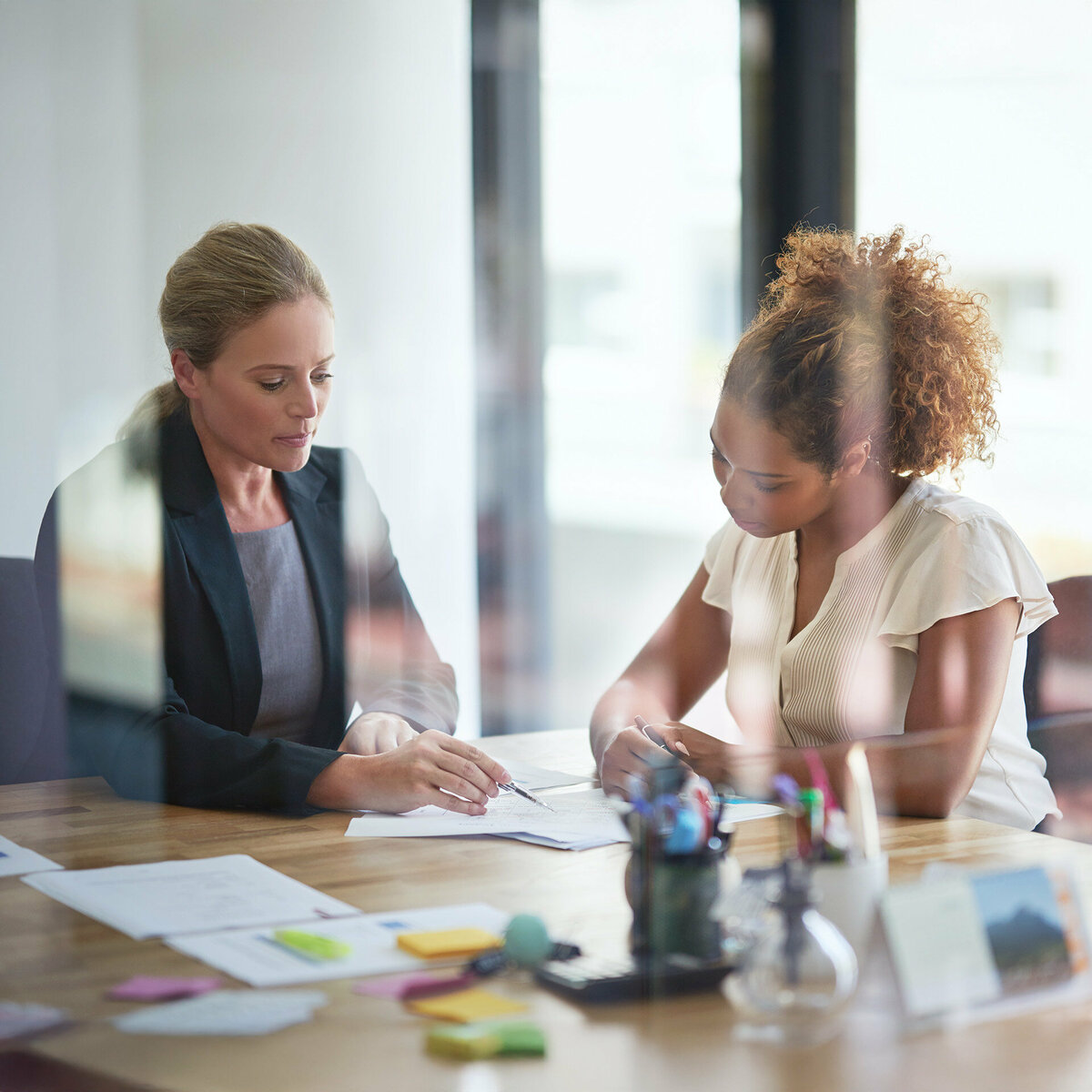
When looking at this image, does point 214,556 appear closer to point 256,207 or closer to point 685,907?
point 256,207

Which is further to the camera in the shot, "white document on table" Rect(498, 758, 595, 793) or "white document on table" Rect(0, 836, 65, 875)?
"white document on table" Rect(498, 758, 595, 793)

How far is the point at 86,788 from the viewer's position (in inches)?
55.1

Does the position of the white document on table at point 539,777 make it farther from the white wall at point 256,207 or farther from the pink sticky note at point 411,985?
the white wall at point 256,207

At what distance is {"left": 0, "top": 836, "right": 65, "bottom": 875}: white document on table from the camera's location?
1.08 meters

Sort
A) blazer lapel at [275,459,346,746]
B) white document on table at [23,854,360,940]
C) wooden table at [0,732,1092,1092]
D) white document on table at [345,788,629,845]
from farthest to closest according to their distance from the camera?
blazer lapel at [275,459,346,746] < white document on table at [345,788,629,845] < white document on table at [23,854,360,940] < wooden table at [0,732,1092,1092]

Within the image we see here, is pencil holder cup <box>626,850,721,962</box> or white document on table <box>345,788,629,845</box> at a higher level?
pencil holder cup <box>626,850,721,962</box>

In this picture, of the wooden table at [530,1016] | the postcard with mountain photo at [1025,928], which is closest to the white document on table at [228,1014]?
the wooden table at [530,1016]

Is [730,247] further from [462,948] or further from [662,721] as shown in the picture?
[462,948]

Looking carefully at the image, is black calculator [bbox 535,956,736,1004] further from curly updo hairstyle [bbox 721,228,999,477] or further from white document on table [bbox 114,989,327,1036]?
curly updo hairstyle [bbox 721,228,999,477]

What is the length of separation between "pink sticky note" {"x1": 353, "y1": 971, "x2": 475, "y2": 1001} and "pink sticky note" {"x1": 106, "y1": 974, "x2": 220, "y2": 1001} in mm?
98

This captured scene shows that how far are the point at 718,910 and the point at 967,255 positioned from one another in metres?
1.81

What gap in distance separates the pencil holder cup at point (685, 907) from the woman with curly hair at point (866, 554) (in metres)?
0.49

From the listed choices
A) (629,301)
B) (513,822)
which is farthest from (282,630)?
(629,301)

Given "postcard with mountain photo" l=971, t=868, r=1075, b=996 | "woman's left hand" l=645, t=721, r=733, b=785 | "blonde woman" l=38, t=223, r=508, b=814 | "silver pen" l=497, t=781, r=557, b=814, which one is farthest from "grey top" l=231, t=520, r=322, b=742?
"postcard with mountain photo" l=971, t=868, r=1075, b=996
